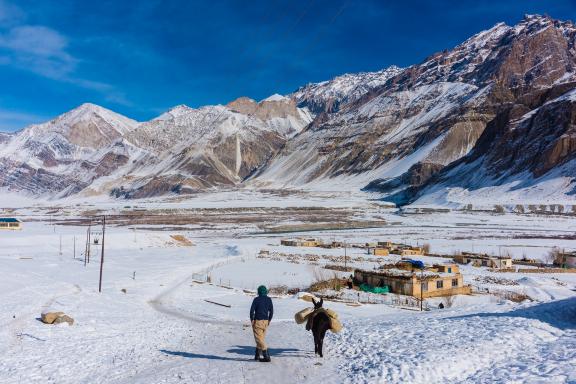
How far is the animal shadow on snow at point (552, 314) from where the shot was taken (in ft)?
46.1

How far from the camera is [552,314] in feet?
48.8

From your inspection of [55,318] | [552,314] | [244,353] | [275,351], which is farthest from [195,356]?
[552,314]

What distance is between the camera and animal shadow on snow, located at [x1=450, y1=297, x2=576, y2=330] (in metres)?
14.1

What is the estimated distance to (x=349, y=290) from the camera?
1351 inches

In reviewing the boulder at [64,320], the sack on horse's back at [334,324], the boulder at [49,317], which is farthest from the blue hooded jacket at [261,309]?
the boulder at [49,317]

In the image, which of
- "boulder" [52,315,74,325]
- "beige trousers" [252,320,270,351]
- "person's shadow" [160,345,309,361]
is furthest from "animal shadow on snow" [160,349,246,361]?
"boulder" [52,315,74,325]

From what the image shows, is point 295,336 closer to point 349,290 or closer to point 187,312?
point 187,312

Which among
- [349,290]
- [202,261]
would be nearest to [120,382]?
[349,290]

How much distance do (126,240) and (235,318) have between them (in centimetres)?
4476

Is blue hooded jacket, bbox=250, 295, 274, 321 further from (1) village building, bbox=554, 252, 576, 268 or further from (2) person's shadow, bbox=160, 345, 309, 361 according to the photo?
(1) village building, bbox=554, 252, 576, 268

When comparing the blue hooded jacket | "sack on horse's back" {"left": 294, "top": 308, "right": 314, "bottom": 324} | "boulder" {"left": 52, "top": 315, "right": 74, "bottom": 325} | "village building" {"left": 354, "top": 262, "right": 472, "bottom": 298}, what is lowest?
"village building" {"left": 354, "top": 262, "right": 472, "bottom": 298}

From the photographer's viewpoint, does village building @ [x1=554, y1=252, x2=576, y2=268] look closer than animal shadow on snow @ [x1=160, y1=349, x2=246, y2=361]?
No

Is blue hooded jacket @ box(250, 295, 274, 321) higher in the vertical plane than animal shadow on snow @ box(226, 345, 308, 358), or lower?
higher

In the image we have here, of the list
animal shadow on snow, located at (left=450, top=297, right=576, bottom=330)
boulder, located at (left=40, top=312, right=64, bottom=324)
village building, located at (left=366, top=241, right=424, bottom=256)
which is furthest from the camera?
village building, located at (left=366, top=241, right=424, bottom=256)
